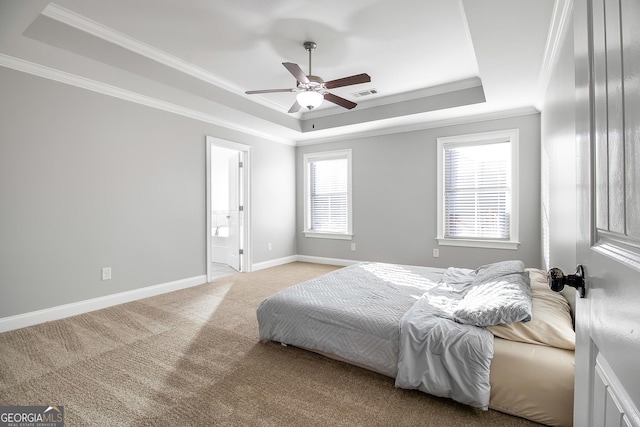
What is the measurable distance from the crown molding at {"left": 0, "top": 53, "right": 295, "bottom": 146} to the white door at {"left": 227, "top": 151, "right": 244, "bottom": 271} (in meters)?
0.69

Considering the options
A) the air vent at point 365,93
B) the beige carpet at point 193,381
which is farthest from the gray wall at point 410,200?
the beige carpet at point 193,381

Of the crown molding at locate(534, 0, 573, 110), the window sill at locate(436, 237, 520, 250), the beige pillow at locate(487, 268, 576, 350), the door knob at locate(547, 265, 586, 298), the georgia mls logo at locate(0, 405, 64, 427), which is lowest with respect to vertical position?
the georgia mls logo at locate(0, 405, 64, 427)

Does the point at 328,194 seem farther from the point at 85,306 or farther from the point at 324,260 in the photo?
the point at 85,306

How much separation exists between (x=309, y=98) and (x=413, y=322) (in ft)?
7.47

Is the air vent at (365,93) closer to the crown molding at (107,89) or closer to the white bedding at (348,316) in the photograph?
the crown molding at (107,89)

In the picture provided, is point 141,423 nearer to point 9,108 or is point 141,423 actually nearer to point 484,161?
point 9,108

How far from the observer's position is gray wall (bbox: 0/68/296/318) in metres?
2.99

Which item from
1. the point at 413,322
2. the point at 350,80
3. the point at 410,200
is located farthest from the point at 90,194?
the point at 410,200

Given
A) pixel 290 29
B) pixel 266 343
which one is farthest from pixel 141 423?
pixel 290 29

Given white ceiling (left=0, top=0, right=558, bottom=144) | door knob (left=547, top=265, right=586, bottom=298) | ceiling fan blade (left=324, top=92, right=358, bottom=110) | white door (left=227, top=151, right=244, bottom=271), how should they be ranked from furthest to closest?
white door (left=227, top=151, right=244, bottom=271), ceiling fan blade (left=324, top=92, right=358, bottom=110), white ceiling (left=0, top=0, right=558, bottom=144), door knob (left=547, top=265, right=586, bottom=298)

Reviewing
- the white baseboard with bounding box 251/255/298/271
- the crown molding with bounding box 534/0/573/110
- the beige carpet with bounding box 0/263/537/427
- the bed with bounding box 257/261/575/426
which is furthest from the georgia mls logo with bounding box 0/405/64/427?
the crown molding with bounding box 534/0/573/110

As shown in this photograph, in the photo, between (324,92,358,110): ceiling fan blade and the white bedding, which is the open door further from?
(324,92,358,110): ceiling fan blade

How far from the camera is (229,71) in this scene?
12.5 feet

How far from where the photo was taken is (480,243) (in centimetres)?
466
